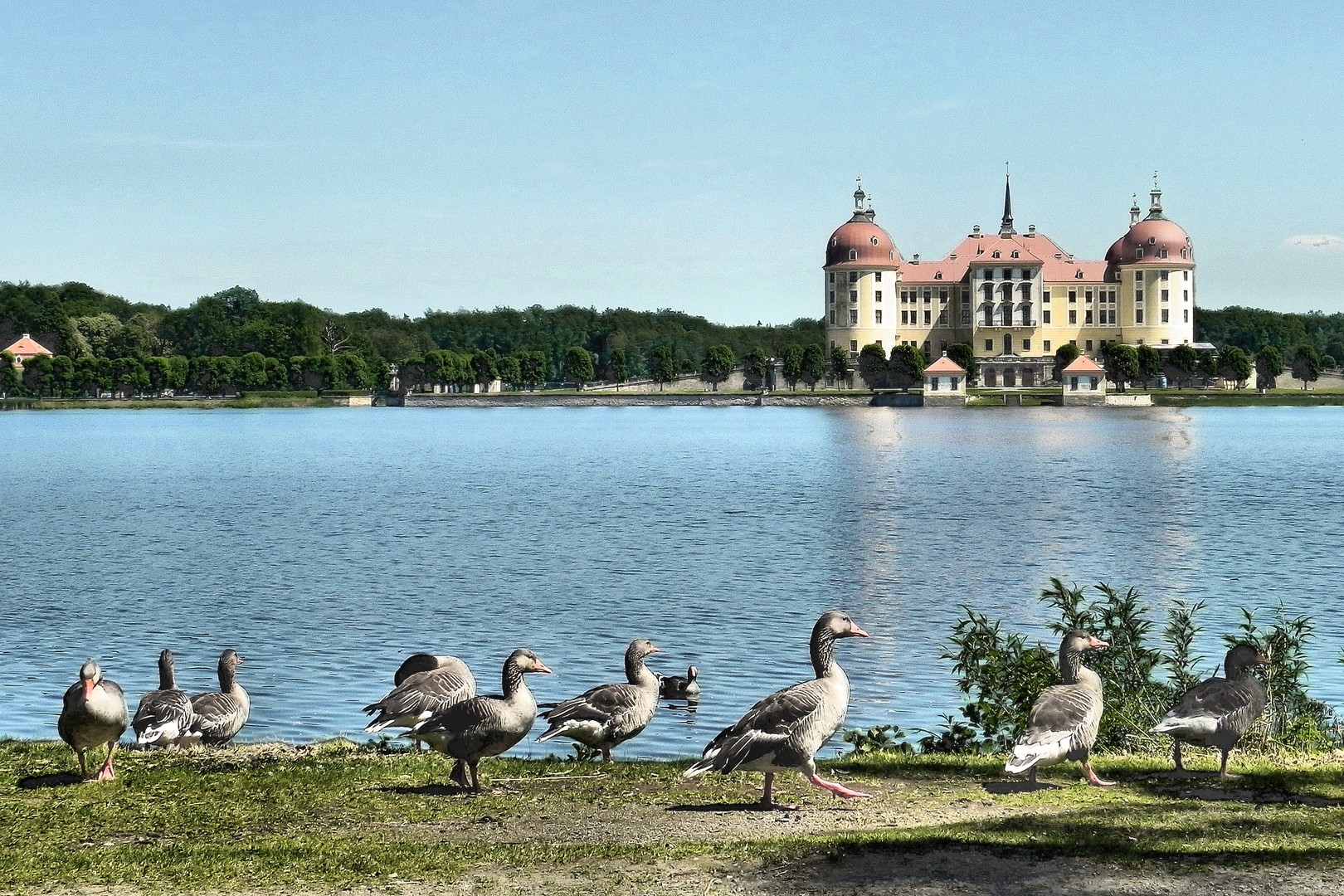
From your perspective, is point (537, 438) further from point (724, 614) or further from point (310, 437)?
point (724, 614)

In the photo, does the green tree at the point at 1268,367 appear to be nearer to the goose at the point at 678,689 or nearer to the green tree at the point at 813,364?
the green tree at the point at 813,364

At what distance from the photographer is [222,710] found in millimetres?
13219

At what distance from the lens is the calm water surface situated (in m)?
A: 19.6

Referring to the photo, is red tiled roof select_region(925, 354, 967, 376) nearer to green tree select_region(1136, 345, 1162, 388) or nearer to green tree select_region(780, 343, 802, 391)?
green tree select_region(1136, 345, 1162, 388)

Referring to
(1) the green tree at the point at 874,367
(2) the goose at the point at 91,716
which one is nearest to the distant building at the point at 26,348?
(1) the green tree at the point at 874,367

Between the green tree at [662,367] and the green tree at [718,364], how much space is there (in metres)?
3.43

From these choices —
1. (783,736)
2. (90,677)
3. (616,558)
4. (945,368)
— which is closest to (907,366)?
(945,368)

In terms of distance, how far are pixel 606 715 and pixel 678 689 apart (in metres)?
5.58

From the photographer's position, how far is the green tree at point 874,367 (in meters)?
147

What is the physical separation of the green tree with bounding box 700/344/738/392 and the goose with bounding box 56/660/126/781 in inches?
5795

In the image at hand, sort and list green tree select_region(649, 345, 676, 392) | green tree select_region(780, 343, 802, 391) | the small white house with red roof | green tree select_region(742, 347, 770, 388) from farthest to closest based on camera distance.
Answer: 1. green tree select_region(649, 345, 676, 392)
2. green tree select_region(742, 347, 770, 388)
3. green tree select_region(780, 343, 802, 391)
4. the small white house with red roof

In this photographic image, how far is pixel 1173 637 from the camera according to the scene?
14875mm

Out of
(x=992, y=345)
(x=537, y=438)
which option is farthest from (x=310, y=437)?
(x=992, y=345)

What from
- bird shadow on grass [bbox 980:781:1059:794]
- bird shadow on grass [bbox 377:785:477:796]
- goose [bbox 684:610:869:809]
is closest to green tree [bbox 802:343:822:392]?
bird shadow on grass [bbox 980:781:1059:794]
